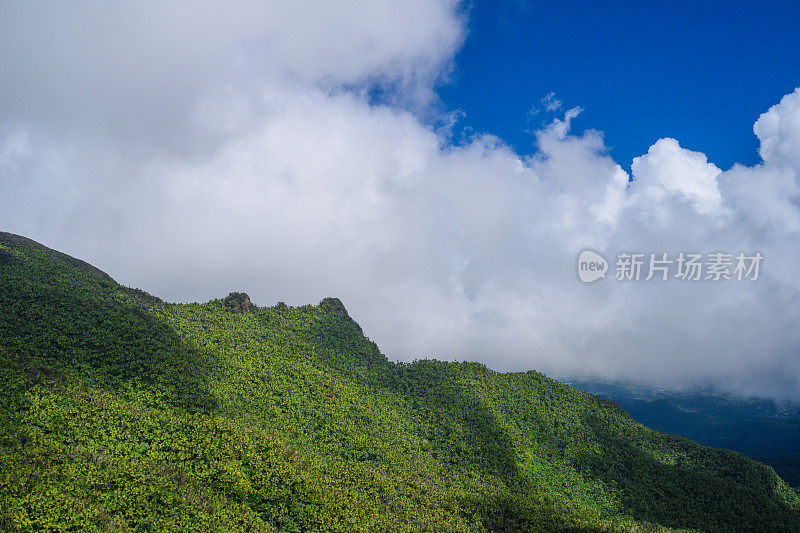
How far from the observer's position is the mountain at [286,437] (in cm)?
2908

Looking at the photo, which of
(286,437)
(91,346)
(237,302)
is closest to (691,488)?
(286,437)

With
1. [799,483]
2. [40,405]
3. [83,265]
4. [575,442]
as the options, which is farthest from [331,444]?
[799,483]

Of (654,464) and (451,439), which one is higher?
(654,464)

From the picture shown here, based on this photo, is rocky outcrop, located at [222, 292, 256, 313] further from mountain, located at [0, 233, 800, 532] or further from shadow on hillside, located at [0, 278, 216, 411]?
shadow on hillside, located at [0, 278, 216, 411]

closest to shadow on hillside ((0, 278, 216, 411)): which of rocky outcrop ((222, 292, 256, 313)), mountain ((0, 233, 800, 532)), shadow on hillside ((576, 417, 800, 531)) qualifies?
mountain ((0, 233, 800, 532))

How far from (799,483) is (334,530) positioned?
150065mm

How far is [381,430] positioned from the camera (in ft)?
→ 203

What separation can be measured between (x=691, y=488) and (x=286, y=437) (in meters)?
62.7

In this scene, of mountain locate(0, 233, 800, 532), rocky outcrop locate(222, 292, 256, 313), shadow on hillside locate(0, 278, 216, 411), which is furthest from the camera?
rocky outcrop locate(222, 292, 256, 313)

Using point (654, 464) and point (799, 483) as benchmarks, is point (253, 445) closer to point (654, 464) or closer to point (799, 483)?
point (654, 464)

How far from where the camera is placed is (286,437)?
50.8m

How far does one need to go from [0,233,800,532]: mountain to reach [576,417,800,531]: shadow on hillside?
0.29 meters

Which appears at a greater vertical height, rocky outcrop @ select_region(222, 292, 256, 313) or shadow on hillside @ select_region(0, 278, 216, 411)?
rocky outcrop @ select_region(222, 292, 256, 313)

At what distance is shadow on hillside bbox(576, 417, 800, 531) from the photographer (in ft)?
194
